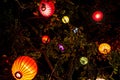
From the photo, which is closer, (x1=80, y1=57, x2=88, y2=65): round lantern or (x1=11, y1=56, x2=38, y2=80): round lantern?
(x1=11, y1=56, x2=38, y2=80): round lantern

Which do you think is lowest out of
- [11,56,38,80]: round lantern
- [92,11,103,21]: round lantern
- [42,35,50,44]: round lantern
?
[11,56,38,80]: round lantern

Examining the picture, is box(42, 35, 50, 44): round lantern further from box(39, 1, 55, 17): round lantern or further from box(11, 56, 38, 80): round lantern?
box(11, 56, 38, 80): round lantern

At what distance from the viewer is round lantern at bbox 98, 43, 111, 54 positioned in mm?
7407

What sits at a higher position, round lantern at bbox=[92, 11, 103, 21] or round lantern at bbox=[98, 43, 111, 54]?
round lantern at bbox=[92, 11, 103, 21]

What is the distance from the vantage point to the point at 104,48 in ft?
24.7

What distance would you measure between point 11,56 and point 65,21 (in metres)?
1.88

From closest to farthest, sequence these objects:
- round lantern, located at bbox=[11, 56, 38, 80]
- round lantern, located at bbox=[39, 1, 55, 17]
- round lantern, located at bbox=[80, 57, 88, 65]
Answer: round lantern, located at bbox=[11, 56, 38, 80], round lantern, located at bbox=[39, 1, 55, 17], round lantern, located at bbox=[80, 57, 88, 65]

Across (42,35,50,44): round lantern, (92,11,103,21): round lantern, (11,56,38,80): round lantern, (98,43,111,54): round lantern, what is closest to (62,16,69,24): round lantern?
(42,35,50,44): round lantern

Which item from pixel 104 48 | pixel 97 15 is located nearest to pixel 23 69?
pixel 104 48

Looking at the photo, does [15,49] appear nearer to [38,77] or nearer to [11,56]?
[11,56]

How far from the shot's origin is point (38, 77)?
7.18m

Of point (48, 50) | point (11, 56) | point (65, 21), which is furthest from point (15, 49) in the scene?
point (65, 21)

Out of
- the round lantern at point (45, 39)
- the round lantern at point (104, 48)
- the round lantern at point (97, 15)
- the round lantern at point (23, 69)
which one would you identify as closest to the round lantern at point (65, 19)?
the round lantern at point (45, 39)

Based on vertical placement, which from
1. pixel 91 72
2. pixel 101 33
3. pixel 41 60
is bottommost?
pixel 91 72
